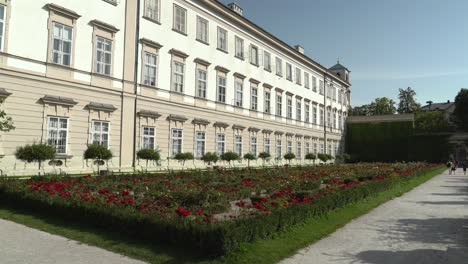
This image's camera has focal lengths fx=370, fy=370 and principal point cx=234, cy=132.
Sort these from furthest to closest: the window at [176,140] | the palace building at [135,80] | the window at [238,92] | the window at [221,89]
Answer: the window at [238,92] < the window at [221,89] < the window at [176,140] < the palace building at [135,80]

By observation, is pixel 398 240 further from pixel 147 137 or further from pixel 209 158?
pixel 209 158

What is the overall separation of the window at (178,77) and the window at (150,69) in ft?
4.90

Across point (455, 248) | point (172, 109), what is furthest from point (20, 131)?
point (455, 248)

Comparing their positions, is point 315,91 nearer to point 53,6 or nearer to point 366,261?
point 53,6

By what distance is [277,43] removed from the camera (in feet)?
116

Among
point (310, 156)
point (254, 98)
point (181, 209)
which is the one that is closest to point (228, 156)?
point (254, 98)

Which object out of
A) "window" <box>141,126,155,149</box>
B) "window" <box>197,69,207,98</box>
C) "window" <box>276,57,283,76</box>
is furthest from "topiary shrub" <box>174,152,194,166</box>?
"window" <box>276,57,283,76</box>

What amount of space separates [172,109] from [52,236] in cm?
1600

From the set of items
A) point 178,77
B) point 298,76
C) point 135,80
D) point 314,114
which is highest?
point 298,76

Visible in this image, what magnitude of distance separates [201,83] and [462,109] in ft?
183

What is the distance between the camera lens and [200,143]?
2486 cm

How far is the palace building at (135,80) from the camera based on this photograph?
1570 centimetres

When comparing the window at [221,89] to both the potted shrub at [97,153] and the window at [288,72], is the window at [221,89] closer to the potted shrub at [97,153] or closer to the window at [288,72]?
the potted shrub at [97,153]

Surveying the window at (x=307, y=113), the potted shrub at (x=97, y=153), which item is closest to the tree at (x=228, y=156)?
the potted shrub at (x=97, y=153)
